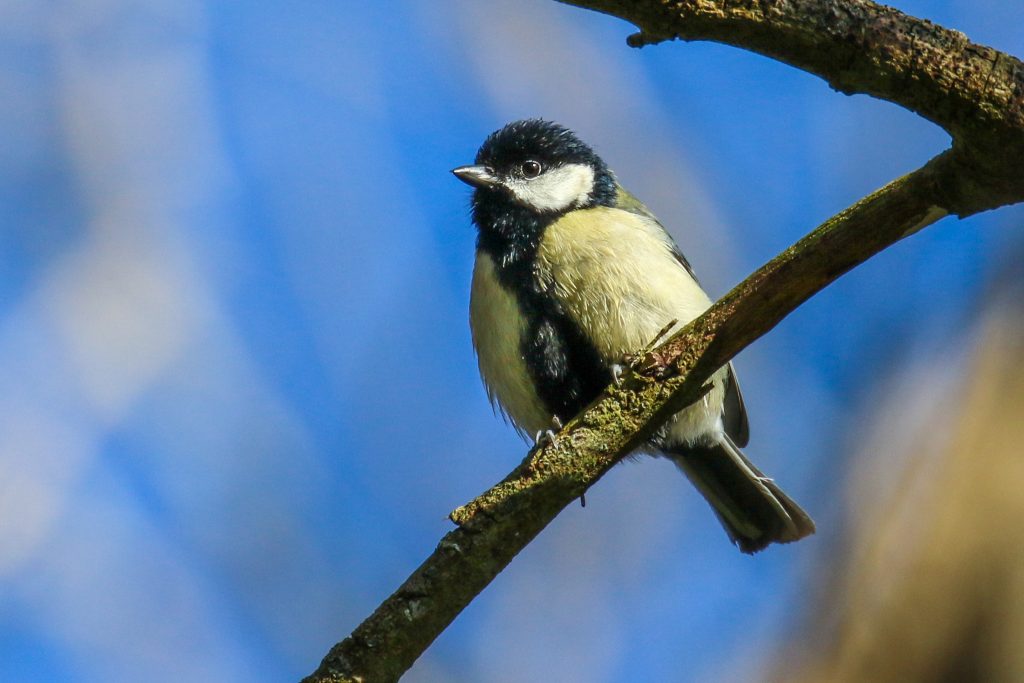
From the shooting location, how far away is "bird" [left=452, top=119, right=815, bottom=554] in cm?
383

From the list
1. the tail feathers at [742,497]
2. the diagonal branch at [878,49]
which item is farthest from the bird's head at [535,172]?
the diagonal branch at [878,49]

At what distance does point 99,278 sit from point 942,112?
3.88 metres

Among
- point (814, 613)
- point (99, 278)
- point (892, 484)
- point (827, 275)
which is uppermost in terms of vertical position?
point (99, 278)

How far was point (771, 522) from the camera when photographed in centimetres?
437

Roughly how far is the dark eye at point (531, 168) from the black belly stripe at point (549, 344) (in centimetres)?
53

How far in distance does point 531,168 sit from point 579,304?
0.96m

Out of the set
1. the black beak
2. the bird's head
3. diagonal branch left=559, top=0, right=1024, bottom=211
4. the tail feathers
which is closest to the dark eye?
the bird's head

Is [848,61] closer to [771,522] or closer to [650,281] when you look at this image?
[650,281]

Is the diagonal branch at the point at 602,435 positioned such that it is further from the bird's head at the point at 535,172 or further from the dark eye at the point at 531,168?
the dark eye at the point at 531,168

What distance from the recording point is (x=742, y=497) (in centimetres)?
441

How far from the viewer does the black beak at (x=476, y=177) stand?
14.6 feet

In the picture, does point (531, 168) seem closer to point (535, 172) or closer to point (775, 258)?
point (535, 172)

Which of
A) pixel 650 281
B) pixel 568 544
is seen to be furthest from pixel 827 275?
pixel 568 544

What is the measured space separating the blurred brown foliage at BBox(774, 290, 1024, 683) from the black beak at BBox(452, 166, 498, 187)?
2.10 m
